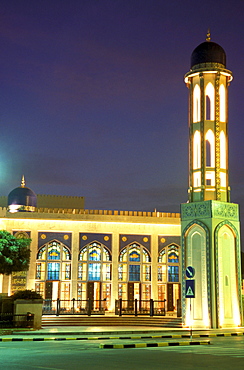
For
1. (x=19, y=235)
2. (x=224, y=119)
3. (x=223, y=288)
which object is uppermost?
(x=224, y=119)

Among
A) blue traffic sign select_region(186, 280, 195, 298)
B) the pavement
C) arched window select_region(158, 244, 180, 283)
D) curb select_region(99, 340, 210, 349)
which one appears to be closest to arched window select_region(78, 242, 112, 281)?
arched window select_region(158, 244, 180, 283)

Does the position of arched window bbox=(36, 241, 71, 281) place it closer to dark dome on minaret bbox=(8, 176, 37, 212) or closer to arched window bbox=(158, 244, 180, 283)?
dark dome on minaret bbox=(8, 176, 37, 212)

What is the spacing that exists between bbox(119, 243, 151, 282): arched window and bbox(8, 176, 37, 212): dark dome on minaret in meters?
6.25

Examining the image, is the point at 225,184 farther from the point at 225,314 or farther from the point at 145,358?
the point at 145,358

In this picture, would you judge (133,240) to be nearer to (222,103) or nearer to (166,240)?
(166,240)

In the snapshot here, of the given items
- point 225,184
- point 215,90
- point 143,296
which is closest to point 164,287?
point 143,296

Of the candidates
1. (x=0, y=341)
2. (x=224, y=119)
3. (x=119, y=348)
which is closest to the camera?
(x=119, y=348)

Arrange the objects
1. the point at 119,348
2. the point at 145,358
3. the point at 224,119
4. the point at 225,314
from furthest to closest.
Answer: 1. the point at 224,119
2. the point at 225,314
3. the point at 119,348
4. the point at 145,358

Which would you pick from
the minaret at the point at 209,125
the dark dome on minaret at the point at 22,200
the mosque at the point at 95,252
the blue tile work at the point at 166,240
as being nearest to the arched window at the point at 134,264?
the mosque at the point at 95,252

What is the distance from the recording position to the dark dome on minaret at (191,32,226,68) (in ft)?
77.8

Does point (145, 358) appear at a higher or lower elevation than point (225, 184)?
lower

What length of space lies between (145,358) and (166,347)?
3.05 m

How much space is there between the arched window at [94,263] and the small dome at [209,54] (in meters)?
13.4

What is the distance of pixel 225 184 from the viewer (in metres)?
23.4
